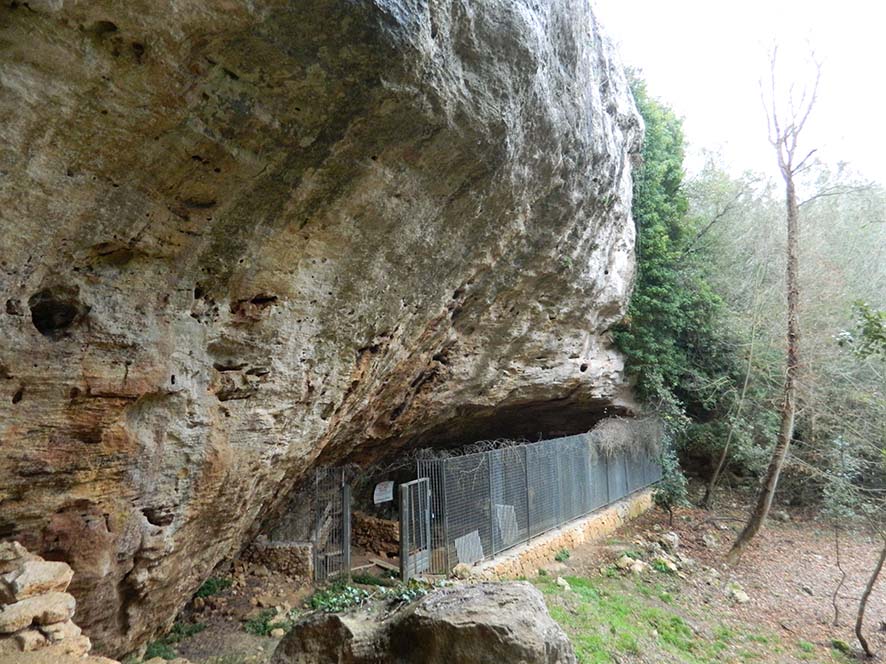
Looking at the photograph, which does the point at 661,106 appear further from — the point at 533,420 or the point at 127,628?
the point at 127,628

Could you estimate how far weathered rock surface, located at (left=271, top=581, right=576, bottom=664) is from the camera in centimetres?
332

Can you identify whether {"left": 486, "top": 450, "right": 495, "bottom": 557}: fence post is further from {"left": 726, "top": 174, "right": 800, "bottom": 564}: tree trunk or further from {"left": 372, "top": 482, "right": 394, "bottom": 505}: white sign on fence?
{"left": 726, "top": 174, "right": 800, "bottom": 564}: tree trunk

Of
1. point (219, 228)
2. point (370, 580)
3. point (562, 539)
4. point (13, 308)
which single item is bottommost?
point (562, 539)

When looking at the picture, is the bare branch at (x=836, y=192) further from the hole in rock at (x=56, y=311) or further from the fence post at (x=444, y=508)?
the hole in rock at (x=56, y=311)

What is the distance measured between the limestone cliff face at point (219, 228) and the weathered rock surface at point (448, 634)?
159 centimetres

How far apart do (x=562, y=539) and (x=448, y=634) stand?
6.85 m

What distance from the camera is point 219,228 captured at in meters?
3.92

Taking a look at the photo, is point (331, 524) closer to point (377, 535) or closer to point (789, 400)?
point (377, 535)

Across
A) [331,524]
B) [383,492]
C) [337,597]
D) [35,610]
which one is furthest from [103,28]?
[331,524]

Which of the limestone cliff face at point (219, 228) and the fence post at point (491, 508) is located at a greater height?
the limestone cliff face at point (219, 228)

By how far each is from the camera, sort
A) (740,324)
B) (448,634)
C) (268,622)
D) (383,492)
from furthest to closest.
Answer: (740,324) → (383,492) → (268,622) → (448,634)

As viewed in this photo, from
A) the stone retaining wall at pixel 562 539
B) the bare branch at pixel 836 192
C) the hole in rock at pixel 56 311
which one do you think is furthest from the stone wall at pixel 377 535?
the bare branch at pixel 836 192

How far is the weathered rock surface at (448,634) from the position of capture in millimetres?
3318

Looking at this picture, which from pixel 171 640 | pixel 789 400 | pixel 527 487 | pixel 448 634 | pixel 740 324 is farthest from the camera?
pixel 740 324
